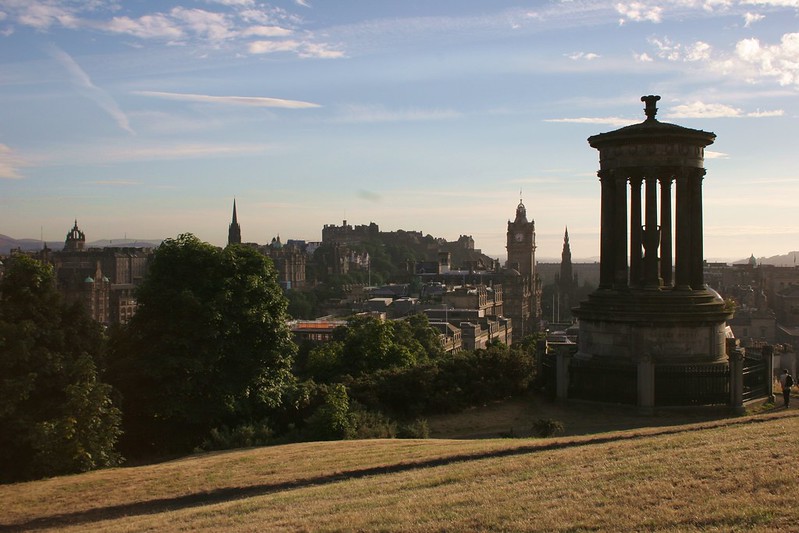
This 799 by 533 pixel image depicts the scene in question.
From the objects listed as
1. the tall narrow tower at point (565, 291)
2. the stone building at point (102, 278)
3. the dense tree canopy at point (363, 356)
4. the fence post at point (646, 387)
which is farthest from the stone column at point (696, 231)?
the tall narrow tower at point (565, 291)

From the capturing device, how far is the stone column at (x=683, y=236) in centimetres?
2755

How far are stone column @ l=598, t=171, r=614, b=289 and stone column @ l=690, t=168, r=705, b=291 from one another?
2.68m

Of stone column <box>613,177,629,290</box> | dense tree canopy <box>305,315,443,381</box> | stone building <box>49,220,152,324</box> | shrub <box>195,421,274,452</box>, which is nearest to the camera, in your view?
shrub <box>195,421,274,452</box>

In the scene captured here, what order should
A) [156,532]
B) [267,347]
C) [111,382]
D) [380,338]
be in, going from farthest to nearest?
[380,338] < [267,347] < [111,382] < [156,532]

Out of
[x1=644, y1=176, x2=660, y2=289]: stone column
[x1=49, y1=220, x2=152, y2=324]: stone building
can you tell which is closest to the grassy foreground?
[x1=644, y1=176, x2=660, y2=289]: stone column

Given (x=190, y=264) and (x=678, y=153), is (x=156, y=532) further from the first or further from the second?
(x=678, y=153)

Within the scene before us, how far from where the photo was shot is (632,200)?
2819 centimetres

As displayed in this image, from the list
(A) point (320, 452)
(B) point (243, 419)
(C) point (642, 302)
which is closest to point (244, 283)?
(B) point (243, 419)

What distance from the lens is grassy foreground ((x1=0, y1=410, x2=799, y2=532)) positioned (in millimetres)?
11328

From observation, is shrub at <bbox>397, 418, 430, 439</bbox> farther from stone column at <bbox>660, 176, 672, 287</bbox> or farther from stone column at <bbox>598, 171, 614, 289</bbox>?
stone column at <bbox>660, 176, 672, 287</bbox>

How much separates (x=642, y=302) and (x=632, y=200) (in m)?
3.77

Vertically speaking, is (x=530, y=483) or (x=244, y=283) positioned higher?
(x=244, y=283)

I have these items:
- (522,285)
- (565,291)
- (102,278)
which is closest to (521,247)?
(565,291)

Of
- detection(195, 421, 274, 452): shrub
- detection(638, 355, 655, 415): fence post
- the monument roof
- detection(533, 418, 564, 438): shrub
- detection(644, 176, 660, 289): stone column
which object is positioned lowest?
detection(195, 421, 274, 452): shrub
